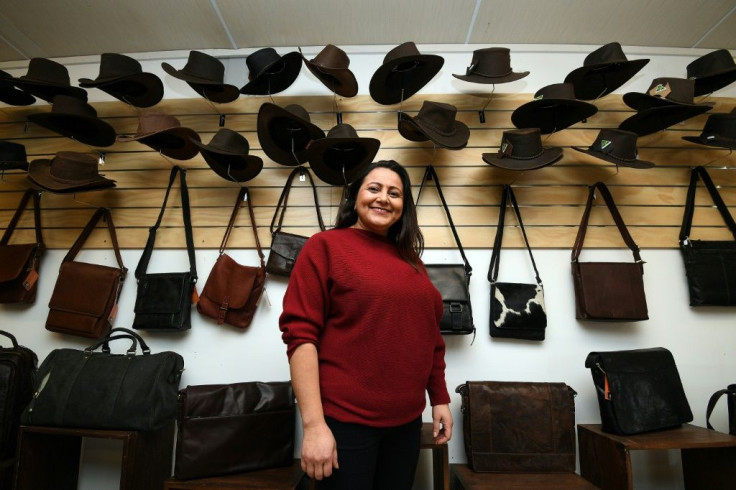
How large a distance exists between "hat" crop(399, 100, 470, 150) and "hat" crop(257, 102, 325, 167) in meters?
0.53

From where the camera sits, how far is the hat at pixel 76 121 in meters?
2.12

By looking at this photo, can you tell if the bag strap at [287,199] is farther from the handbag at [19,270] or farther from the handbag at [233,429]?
the handbag at [19,270]

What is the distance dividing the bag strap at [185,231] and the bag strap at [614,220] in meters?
2.34

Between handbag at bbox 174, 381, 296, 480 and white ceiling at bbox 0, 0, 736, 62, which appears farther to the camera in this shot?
white ceiling at bbox 0, 0, 736, 62

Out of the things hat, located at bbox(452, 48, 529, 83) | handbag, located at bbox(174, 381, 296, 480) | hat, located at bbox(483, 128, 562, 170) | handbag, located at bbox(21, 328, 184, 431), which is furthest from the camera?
hat, located at bbox(452, 48, 529, 83)

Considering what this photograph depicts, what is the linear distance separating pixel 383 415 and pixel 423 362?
220 mm

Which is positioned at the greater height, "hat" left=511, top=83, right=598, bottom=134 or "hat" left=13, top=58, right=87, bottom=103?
"hat" left=13, top=58, right=87, bottom=103

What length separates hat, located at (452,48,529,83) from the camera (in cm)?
214


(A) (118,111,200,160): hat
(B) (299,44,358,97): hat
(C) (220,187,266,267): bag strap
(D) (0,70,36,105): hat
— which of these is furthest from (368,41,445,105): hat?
(D) (0,70,36,105): hat

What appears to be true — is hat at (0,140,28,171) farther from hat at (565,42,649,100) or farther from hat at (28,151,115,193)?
hat at (565,42,649,100)

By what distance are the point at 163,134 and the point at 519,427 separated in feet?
8.25

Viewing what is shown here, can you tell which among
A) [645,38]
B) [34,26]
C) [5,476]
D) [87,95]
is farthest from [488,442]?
[34,26]

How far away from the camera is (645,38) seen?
252cm

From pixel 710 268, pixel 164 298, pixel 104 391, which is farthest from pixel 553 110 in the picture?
pixel 104 391
